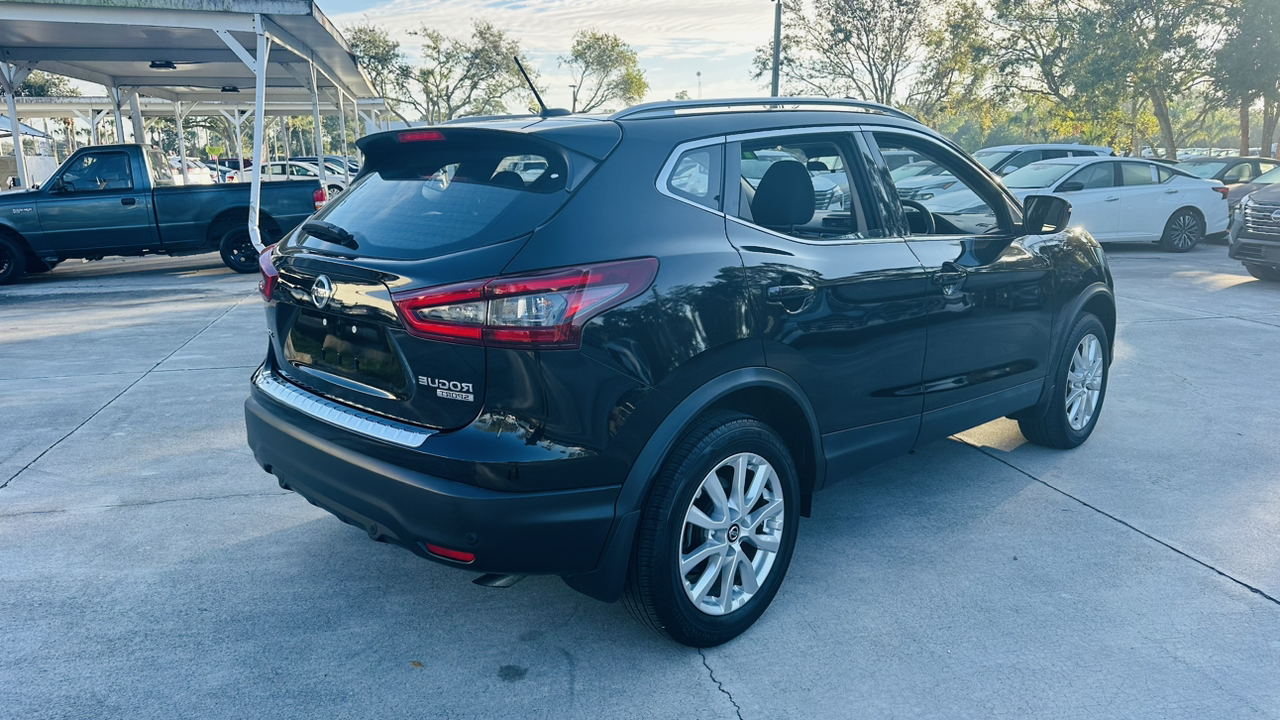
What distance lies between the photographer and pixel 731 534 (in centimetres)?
307

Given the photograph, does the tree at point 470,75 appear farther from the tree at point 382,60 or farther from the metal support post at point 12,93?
the metal support post at point 12,93

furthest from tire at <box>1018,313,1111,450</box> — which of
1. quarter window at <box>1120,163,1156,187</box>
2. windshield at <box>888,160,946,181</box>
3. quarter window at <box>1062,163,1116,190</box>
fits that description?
quarter window at <box>1120,163,1156,187</box>

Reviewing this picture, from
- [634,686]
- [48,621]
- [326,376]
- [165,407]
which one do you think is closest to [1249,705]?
[634,686]

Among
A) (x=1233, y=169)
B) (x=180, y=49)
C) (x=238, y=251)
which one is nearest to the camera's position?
(x=238, y=251)

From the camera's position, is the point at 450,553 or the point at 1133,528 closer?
the point at 450,553

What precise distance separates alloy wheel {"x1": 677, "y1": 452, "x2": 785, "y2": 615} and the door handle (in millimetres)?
531

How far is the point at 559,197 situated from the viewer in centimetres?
273

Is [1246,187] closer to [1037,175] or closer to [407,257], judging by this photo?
[1037,175]

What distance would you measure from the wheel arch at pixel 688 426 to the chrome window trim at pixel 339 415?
623mm

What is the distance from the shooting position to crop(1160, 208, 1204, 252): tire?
14617mm

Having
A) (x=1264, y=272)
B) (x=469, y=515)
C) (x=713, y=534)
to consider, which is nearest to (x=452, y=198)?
(x=469, y=515)

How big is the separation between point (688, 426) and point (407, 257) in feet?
3.29

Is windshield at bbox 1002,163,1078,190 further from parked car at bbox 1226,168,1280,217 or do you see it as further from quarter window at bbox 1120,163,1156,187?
parked car at bbox 1226,168,1280,217

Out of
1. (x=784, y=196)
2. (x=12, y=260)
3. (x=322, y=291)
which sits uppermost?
(x=784, y=196)
